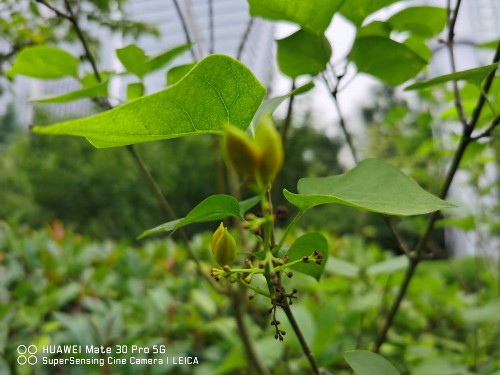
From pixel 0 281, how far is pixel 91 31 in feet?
5.80

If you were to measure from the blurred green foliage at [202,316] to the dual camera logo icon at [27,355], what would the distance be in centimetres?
2

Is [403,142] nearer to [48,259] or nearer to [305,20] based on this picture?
[48,259]

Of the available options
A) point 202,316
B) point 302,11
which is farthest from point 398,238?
point 202,316

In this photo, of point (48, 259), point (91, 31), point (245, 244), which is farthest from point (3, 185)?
point (245, 244)

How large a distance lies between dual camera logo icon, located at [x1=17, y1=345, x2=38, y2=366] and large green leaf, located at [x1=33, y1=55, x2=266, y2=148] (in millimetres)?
804

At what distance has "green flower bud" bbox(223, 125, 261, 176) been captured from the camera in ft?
0.72

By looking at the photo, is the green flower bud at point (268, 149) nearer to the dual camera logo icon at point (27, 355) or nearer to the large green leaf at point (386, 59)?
the large green leaf at point (386, 59)

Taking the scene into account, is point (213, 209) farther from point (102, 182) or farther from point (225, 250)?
point (102, 182)

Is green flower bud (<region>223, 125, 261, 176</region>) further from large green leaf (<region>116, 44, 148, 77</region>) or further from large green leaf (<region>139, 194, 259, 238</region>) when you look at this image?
large green leaf (<region>116, 44, 148, 77</region>)

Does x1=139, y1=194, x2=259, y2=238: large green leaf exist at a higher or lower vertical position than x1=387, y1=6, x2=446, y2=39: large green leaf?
lower

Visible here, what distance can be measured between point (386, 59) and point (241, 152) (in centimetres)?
35

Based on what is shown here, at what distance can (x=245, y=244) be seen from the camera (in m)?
0.96

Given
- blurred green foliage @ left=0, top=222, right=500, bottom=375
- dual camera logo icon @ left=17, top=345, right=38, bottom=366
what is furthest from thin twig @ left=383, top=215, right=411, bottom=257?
dual camera logo icon @ left=17, top=345, right=38, bottom=366

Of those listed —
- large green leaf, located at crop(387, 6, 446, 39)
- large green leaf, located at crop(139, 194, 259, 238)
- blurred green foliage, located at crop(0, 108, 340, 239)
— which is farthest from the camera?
blurred green foliage, located at crop(0, 108, 340, 239)
